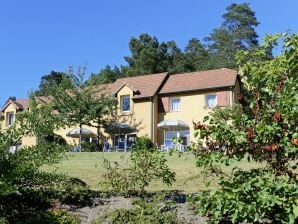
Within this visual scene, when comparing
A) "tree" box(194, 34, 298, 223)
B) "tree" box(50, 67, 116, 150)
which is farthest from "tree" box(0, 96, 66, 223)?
"tree" box(50, 67, 116, 150)

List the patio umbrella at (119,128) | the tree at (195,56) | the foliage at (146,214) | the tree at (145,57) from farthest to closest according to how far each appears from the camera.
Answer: the tree at (195,56)
the tree at (145,57)
the patio umbrella at (119,128)
the foliage at (146,214)

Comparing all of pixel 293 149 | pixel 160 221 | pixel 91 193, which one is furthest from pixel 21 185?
pixel 293 149

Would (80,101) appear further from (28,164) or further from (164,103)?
(28,164)

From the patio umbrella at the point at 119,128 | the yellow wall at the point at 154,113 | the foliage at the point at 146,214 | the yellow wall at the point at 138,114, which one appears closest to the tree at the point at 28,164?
the foliage at the point at 146,214

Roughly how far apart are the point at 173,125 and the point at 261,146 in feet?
112

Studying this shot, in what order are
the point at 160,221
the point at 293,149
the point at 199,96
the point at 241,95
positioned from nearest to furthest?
the point at 293,149, the point at 241,95, the point at 160,221, the point at 199,96

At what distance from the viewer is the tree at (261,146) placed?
5.79 m

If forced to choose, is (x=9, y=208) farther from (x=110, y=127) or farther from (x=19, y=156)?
(x=110, y=127)

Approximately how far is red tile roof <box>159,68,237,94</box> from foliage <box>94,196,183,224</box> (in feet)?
104

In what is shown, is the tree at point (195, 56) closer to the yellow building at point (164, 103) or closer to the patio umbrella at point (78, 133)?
the yellow building at point (164, 103)

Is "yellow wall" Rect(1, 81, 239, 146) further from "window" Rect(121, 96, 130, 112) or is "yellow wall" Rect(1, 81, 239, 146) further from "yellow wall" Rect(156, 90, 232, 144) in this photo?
"window" Rect(121, 96, 130, 112)

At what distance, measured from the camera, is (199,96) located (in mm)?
41094

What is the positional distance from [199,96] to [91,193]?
31.8 meters

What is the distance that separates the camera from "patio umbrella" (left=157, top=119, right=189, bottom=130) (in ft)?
132
